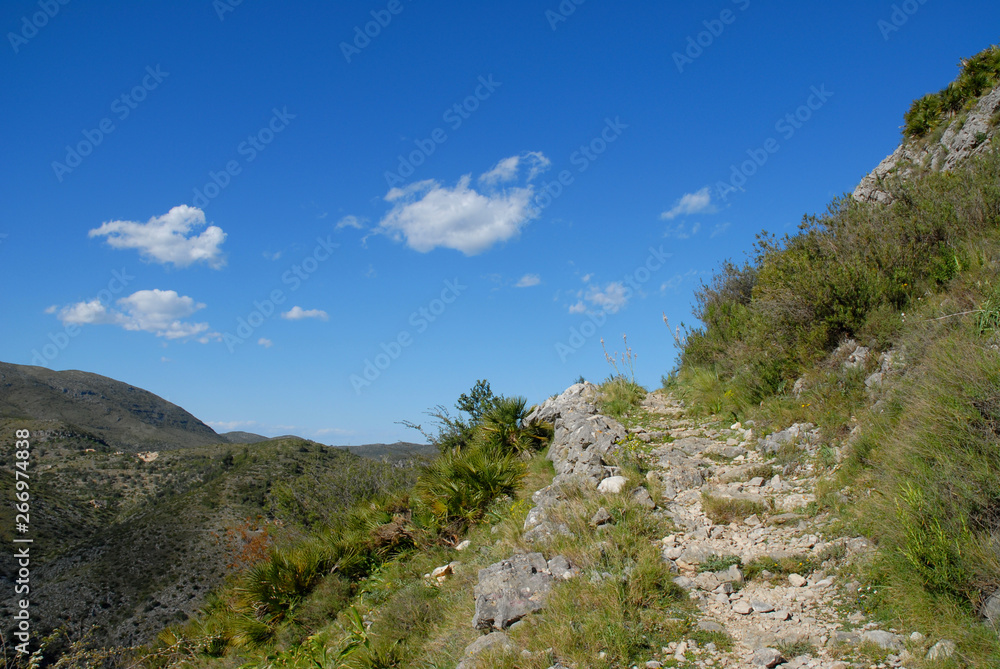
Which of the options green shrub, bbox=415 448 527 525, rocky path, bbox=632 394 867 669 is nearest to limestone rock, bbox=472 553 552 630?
rocky path, bbox=632 394 867 669

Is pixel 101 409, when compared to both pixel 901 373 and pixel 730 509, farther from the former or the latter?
pixel 901 373

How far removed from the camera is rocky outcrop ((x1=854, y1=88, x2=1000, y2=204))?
35.9 feet

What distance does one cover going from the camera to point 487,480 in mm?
9594

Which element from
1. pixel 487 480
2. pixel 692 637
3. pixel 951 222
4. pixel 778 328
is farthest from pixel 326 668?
pixel 951 222

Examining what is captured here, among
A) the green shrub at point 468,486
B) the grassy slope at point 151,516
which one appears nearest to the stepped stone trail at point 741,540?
the green shrub at point 468,486

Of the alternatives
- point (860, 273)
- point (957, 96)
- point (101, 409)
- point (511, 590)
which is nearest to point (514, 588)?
point (511, 590)

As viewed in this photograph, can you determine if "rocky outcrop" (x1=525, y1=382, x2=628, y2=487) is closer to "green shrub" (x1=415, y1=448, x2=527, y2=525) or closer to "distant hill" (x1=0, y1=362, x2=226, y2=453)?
"green shrub" (x1=415, y1=448, x2=527, y2=525)

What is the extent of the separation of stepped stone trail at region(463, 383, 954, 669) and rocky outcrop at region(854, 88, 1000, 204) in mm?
6895

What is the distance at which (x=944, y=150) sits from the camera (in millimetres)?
12180

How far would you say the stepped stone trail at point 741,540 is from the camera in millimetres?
3838

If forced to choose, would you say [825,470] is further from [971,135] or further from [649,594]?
[971,135]

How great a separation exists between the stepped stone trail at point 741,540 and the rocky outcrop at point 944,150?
271 inches

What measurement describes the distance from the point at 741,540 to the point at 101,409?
9431 cm

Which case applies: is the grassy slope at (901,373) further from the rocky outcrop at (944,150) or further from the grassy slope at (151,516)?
the grassy slope at (151,516)
